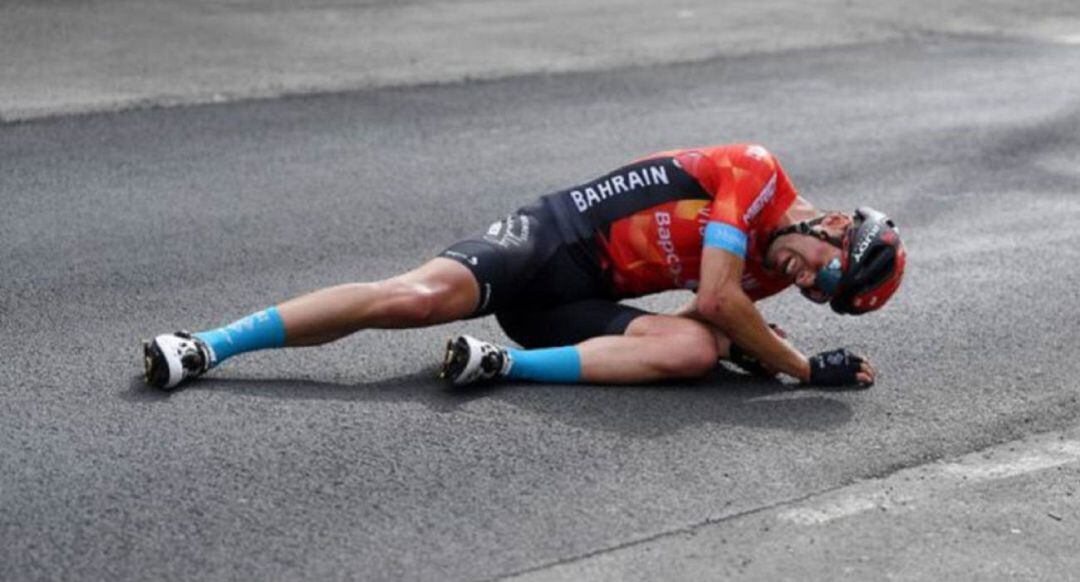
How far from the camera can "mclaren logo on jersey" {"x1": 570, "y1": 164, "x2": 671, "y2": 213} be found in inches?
310

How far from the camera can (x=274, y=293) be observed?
29.1 feet

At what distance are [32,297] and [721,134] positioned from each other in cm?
567

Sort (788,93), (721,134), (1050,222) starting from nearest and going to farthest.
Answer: (1050,222)
(721,134)
(788,93)

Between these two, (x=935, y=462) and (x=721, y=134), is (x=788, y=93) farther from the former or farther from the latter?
(x=935, y=462)

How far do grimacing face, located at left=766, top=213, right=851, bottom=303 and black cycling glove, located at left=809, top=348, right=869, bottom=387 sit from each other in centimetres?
26

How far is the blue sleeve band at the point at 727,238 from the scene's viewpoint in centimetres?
741

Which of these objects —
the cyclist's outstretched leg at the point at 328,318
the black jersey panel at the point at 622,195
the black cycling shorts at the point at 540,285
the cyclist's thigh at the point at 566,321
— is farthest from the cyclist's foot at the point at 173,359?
the black jersey panel at the point at 622,195

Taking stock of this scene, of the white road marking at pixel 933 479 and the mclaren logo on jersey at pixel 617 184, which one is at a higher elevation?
the mclaren logo on jersey at pixel 617 184

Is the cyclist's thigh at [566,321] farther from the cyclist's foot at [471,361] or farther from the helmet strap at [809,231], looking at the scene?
the helmet strap at [809,231]

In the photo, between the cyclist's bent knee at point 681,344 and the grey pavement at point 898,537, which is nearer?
the grey pavement at point 898,537

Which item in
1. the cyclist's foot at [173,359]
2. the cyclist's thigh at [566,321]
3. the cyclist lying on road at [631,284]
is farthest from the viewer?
the cyclist's thigh at [566,321]

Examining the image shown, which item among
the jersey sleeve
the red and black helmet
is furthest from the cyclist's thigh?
the red and black helmet

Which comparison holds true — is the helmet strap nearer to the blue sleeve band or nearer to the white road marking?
the blue sleeve band

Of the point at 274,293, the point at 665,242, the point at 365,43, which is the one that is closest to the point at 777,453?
the point at 665,242
